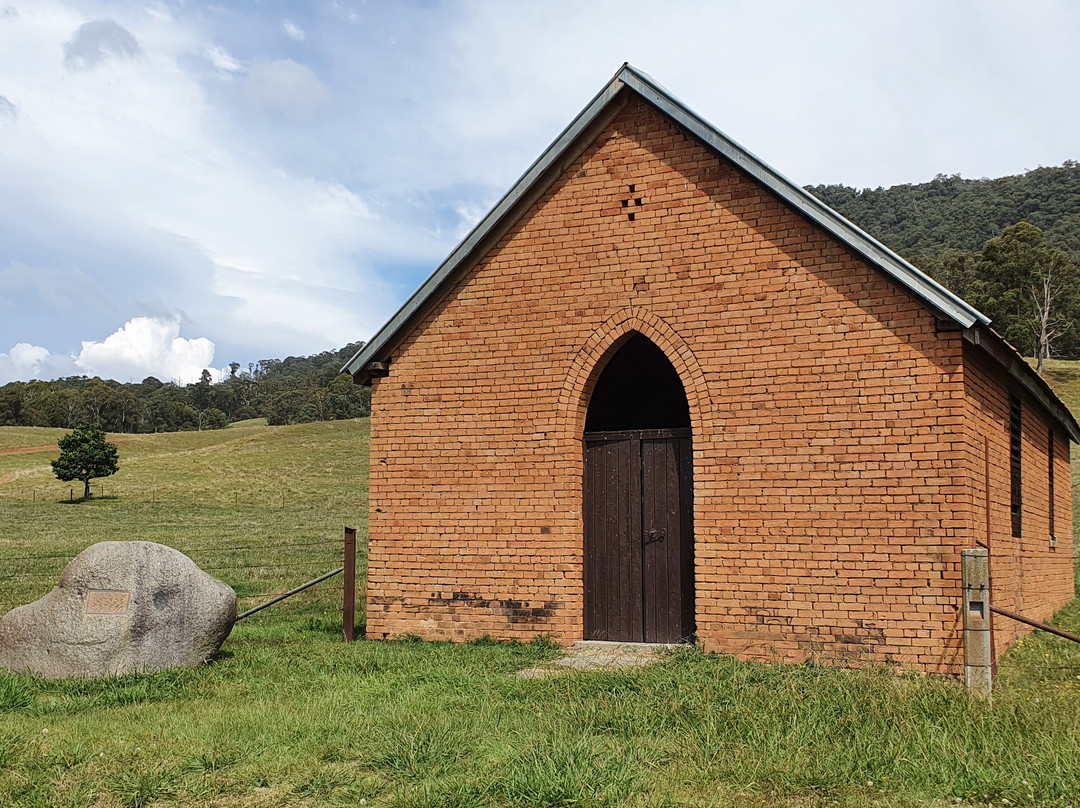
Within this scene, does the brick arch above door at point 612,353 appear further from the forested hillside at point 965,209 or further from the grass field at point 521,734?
the forested hillside at point 965,209

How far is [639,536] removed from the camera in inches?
404

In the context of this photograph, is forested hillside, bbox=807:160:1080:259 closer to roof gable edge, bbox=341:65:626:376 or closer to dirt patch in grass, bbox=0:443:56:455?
dirt patch in grass, bbox=0:443:56:455

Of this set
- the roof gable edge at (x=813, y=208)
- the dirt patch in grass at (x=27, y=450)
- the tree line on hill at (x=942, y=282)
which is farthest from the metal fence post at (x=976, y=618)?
the dirt patch in grass at (x=27, y=450)

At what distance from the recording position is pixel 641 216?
33.4ft

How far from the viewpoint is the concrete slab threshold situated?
28.3 ft

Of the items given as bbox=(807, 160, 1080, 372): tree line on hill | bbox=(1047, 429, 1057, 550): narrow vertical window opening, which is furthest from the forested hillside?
bbox=(1047, 429, 1057, 550): narrow vertical window opening

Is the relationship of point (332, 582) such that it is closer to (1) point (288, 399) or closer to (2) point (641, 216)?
(2) point (641, 216)

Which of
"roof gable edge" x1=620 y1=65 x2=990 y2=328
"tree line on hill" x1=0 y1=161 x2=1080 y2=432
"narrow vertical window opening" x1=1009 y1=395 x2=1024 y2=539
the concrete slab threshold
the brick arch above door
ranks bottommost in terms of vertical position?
the concrete slab threshold

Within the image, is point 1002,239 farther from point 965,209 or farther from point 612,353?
point 612,353

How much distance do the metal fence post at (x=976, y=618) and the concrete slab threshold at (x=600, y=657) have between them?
9.21 feet

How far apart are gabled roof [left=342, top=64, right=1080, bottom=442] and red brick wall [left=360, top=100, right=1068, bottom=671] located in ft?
0.62

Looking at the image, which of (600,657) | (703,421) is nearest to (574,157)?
(703,421)

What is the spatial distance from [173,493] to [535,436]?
43.3 metres

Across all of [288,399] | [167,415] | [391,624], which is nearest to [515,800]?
[391,624]
